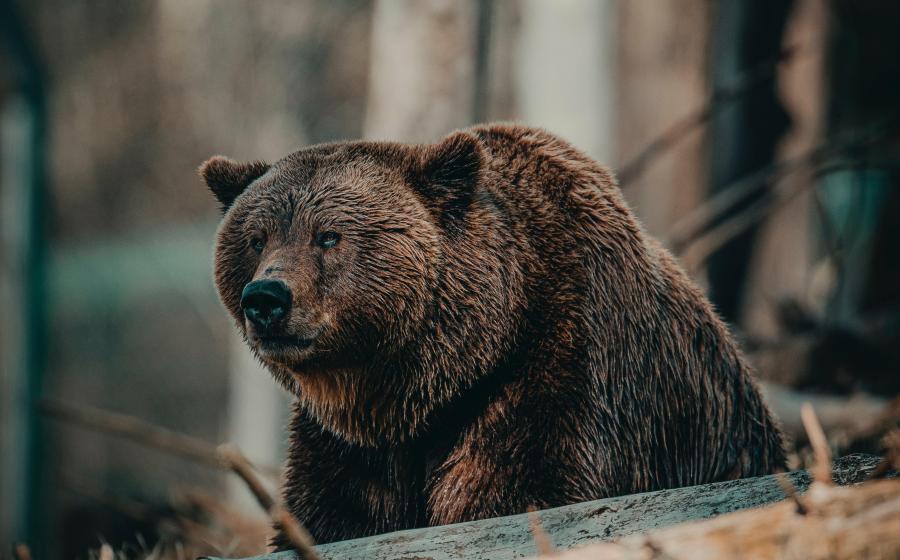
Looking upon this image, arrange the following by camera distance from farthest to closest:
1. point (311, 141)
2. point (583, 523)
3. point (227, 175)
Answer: point (311, 141)
point (227, 175)
point (583, 523)

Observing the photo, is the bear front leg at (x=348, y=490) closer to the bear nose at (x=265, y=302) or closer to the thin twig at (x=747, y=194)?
the bear nose at (x=265, y=302)

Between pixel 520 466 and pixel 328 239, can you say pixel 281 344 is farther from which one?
pixel 520 466

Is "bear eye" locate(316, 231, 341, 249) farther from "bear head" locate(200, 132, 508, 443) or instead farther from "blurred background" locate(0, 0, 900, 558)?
"blurred background" locate(0, 0, 900, 558)

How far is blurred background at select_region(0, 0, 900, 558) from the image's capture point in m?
6.49

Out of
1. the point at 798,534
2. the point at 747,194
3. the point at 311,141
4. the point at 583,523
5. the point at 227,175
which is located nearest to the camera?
the point at 798,534

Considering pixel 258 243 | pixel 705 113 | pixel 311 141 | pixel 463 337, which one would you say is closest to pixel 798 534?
pixel 463 337

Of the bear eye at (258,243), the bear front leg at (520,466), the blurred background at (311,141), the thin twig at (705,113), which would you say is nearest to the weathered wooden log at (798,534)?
the bear front leg at (520,466)

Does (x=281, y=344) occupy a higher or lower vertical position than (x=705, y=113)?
lower

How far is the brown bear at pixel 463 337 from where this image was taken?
9.39 ft

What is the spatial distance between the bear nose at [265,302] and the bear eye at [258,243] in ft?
1.01

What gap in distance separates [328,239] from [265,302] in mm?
332

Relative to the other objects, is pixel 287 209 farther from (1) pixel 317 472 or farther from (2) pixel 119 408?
(2) pixel 119 408

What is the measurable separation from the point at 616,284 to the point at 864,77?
11217 mm

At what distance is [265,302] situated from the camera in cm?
278
